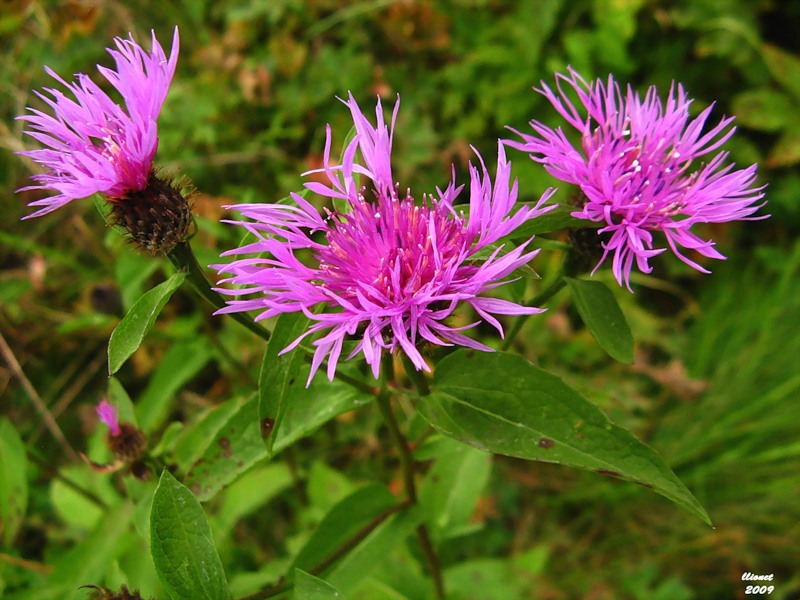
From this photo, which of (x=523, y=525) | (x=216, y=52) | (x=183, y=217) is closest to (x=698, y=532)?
(x=523, y=525)

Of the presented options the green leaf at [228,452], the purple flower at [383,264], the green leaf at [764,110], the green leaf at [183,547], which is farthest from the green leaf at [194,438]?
the green leaf at [764,110]

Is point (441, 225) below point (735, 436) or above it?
above

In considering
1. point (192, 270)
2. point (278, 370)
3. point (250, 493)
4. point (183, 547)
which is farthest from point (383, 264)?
point (250, 493)

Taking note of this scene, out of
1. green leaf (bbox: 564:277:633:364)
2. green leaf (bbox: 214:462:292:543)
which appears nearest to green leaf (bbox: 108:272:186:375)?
green leaf (bbox: 564:277:633:364)

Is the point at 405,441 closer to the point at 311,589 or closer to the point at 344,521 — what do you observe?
the point at 344,521

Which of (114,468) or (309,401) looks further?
(114,468)

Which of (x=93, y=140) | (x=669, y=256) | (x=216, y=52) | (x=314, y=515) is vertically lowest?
(x=314, y=515)

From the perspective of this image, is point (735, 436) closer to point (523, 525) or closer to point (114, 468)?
point (523, 525)
